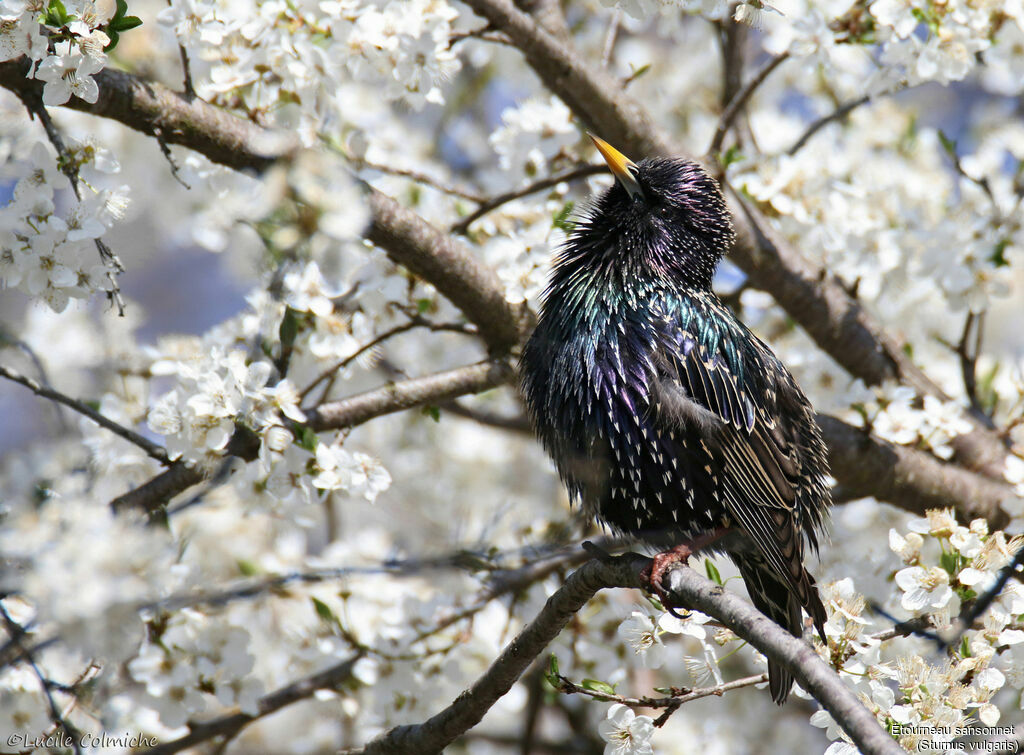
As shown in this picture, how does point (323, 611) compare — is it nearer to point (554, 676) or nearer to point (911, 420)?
point (554, 676)

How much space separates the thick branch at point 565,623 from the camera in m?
1.99

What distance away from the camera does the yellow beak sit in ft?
10.8

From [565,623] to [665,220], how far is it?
4.99 feet

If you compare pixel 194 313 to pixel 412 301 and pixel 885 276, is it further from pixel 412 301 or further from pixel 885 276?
pixel 885 276

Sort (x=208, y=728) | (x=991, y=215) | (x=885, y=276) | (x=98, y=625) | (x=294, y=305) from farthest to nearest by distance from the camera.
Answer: (x=885, y=276) → (x=991, y=215) → (x=208, y=728) → (x=294, y=305) → (x=98, y=625)

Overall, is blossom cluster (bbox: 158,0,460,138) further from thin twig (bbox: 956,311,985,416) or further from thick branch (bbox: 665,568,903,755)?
thin twig (bbox: 956,311,985,416)

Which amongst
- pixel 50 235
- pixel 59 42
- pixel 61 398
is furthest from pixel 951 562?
pixel 59 42

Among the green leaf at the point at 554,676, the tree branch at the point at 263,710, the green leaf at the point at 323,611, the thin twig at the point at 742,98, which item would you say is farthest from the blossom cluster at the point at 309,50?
the tree branch at the point at 263,710

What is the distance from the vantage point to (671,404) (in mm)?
2959

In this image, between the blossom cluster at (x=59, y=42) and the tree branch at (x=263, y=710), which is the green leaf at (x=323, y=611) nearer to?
the tree branch at (x=263, y=710)

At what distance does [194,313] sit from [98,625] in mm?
4769

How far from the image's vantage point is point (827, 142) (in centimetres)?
496

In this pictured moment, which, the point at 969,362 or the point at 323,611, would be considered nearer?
the point at 323,611

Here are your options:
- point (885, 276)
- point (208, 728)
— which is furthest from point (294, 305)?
point (885, 276)
